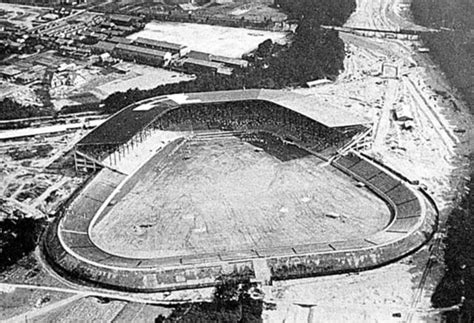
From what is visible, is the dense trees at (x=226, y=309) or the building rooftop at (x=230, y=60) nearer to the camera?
the dense trees at (x=226, y=309)

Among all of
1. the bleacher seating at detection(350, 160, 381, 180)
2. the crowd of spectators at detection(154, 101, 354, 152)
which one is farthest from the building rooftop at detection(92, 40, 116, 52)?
the bleacher seating at detection(350, 160, 381, 180)

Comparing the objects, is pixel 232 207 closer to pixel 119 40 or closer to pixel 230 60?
pixel 230 60

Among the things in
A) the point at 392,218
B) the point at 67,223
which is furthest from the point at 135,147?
the point at 392,218

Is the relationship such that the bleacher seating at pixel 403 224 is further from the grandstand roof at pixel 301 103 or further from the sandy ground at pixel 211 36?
the sandy ground at pixel 211 36

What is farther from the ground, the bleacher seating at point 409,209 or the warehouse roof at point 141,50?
the warehouse roof at point 141,50

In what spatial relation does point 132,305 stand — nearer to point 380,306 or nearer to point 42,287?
point 42,287

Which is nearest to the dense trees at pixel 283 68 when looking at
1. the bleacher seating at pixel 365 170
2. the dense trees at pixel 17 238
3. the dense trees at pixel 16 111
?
the dense trees at pixel 16 111

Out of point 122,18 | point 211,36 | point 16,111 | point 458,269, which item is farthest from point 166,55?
point 458,269
